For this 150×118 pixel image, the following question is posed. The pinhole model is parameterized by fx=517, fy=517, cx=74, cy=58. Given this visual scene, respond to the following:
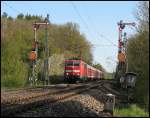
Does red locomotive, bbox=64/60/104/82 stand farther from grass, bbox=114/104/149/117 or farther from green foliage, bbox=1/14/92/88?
grass, bbox=114/104/149/117

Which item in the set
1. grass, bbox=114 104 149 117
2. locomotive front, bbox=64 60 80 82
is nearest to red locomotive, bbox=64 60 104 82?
locomotive front, bbox=64 60 80 82

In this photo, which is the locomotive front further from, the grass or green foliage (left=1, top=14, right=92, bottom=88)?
the grass

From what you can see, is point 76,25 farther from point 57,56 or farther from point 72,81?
point 72,81

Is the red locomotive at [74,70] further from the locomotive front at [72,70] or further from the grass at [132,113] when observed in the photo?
the grass at [132,113]

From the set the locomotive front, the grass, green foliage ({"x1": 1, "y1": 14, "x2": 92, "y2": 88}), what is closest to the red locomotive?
the locomotive front

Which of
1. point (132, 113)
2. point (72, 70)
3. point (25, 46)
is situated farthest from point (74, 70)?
point (132, 113)

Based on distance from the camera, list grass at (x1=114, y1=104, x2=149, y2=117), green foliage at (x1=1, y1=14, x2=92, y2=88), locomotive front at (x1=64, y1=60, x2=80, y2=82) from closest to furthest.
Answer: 1. grass at (x1=114, y1=104, x2=149, y2=117)
2. green foliage at (x1=1, y1=14, x2=92, y2=88)
3. locomotive front at (x1=64, y1=60, x2=80, y2=82)

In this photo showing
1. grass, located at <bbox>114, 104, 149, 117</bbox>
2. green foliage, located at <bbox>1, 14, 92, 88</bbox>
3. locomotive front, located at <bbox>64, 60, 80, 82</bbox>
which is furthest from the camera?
locomotive front, located at <bbox>64, 60, 80, 82</bbox>

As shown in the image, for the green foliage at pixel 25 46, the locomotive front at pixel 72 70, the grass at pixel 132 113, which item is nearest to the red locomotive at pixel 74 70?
the locomotive front at pixel 72 70

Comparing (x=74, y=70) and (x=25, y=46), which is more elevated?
(x=25, y=46)

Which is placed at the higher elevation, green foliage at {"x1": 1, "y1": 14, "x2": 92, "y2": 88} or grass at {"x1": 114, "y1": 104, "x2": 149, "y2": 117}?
green foliage at {"x1": 1, "y1": 14, "x2": 92, "y2": 88}

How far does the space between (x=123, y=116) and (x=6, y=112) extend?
14.5 feet

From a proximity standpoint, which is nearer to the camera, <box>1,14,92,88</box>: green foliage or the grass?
the grass

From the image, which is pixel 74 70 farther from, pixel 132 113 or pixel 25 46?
pixel 132 113
